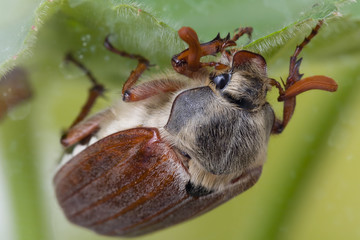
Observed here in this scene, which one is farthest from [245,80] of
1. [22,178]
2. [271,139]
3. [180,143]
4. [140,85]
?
[22,178]

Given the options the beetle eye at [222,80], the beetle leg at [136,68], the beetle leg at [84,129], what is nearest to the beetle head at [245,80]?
the beetle eye at [222,80]

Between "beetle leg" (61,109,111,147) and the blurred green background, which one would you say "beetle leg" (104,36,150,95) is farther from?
"beetle leg" (61,109,111,147)

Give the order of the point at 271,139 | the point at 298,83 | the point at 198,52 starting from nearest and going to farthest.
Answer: the point at 198,52, the point at 298,83, the point at 271,139

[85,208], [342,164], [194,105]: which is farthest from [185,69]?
[342,164]

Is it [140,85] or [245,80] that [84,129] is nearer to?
[140,85]

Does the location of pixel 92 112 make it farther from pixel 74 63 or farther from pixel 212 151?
pixel 212 151

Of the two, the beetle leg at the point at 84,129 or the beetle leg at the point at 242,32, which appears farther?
the beetle leg at the point at 84,129

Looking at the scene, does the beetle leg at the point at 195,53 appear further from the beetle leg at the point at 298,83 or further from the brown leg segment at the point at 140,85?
the beetle leg at the point at 298,83
